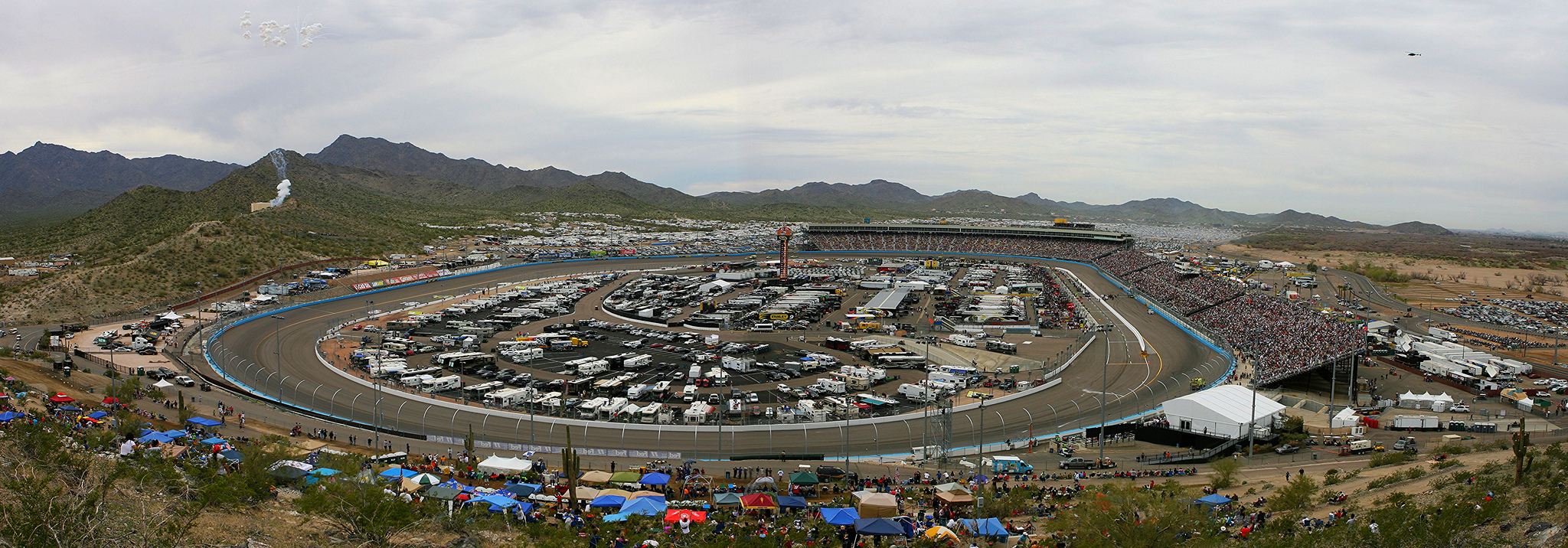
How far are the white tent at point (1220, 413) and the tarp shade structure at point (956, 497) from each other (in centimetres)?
1274

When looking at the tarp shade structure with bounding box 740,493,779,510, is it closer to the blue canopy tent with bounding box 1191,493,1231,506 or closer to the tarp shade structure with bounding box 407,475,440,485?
the tarp shade structure with bounding box 407,475,440,485

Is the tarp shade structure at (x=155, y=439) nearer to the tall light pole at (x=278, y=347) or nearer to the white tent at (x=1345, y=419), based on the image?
the tall light pole at (x=278, y=347)

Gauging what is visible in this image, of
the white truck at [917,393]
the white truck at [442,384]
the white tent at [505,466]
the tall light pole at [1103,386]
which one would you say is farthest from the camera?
the white truck at [442,384]

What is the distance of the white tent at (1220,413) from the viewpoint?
29.5 meters

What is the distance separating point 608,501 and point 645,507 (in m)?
1.55

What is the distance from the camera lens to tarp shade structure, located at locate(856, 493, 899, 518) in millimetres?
20562

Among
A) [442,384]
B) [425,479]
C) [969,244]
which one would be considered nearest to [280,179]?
[969,244]

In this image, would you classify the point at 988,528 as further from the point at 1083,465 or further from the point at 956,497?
the point at 1083,465

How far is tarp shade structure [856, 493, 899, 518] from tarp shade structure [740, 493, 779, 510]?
2316mm

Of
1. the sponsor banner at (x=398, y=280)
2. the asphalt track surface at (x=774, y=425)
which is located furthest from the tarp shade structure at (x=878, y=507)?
the sponsor banner at (x=398, y=280)

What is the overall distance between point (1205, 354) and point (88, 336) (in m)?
66.9

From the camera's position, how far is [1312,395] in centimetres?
3722

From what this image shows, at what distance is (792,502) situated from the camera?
21.7 meters

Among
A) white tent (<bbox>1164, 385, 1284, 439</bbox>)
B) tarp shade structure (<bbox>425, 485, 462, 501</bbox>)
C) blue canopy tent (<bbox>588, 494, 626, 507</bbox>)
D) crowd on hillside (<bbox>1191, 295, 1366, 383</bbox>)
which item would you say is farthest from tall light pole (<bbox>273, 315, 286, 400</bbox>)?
crowd on hillside (<bbox>1191, 295, 1366, 383</bbox>)
